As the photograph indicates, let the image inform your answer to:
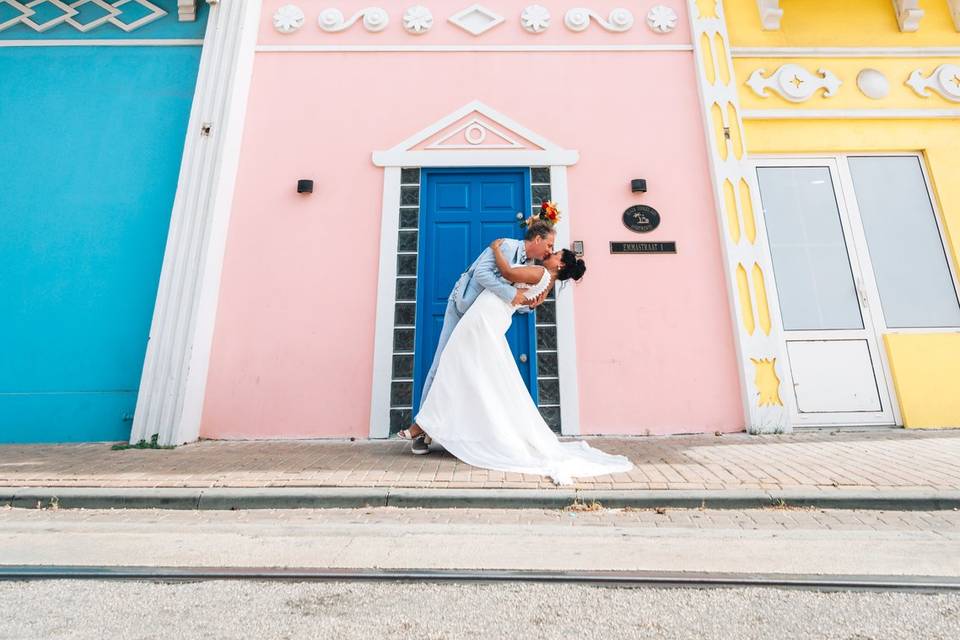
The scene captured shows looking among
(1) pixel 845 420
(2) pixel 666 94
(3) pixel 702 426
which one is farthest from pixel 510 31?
(1) pixel 845 420

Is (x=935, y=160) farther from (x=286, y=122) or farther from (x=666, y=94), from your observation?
(x=286, y=122)

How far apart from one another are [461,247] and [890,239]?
4944 millimetres

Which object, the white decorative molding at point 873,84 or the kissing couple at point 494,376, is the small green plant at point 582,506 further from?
the white decorative molding at point 873,84

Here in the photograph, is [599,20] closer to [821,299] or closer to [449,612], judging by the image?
[821,299]

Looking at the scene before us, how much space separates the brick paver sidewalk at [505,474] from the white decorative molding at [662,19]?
15.7 feet

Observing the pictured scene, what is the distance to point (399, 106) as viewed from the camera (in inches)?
212

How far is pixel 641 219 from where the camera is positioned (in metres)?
5.09

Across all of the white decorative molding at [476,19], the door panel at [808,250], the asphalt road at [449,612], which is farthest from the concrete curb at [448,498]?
the white decorative molding at [476,19]

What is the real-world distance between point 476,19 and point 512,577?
6.07m

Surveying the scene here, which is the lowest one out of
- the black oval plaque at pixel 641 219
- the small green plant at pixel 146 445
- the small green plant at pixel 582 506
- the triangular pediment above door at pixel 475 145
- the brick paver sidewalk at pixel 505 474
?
the small green plant at pixel 582 506

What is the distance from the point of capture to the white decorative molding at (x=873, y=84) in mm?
5570

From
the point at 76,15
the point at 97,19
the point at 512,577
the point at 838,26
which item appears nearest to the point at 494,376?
the point at 512,577

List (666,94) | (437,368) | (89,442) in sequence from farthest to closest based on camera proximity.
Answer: (666,94), (89,442), (437,368)

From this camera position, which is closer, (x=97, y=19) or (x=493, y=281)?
(x=493, y=281)
